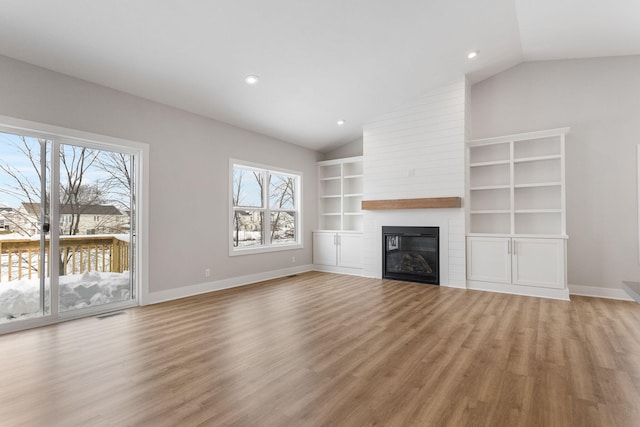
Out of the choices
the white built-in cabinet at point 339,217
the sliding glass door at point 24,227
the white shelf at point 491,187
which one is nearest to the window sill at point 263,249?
the white built-in cabinet at point 339,217

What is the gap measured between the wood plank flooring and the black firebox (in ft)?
5.12

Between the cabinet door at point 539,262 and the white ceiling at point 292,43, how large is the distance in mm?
2868

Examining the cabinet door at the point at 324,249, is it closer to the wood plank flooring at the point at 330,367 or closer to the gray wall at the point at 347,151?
the gray wall at the point at 347,151

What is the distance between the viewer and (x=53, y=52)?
329cm

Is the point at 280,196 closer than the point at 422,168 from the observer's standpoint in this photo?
No

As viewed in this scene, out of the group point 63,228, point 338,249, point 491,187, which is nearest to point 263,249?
point 338,249

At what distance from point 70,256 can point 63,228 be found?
0.33 meters

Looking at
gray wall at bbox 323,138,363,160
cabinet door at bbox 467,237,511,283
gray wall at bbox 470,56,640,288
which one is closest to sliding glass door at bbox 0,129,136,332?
gray wall at bbox 323,138,363,160

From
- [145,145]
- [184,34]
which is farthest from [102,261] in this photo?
[184,34]

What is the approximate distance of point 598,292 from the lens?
4.87m

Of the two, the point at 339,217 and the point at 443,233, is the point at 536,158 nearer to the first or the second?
the point at 443,233

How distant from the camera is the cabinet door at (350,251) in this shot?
22.0ft

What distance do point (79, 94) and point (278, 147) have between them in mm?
3426

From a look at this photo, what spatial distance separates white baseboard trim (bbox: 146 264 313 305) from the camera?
4518 millimetres
